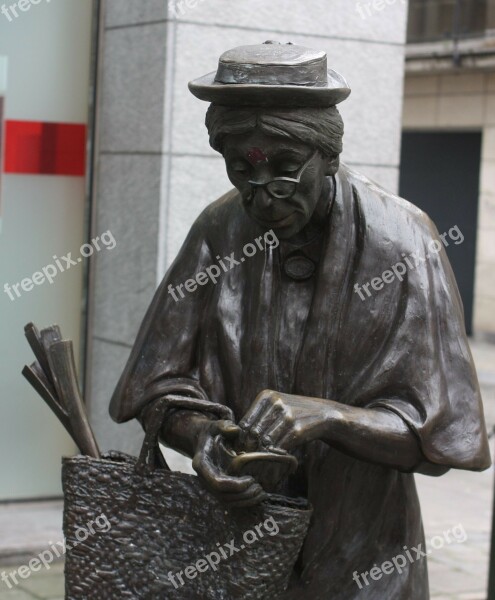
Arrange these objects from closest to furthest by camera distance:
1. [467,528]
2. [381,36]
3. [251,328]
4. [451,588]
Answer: [251,328], [451,588], [381,36], [467,528]

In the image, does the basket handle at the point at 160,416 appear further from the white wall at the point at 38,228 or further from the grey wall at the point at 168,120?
the white wall at the point at 38,228

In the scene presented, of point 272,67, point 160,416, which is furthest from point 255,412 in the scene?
point 272,67

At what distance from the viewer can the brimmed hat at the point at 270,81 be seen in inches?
102

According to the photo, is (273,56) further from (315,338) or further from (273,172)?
(315,338)

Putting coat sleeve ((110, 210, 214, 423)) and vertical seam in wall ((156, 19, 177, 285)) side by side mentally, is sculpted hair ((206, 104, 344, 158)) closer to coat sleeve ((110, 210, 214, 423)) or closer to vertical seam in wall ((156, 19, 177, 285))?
coat sleeve ((110, 210, 214, 423))

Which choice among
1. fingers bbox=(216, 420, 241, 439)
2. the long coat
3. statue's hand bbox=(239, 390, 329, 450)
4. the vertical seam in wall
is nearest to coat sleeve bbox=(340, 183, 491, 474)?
the long coat

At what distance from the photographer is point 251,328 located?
9.48 feet

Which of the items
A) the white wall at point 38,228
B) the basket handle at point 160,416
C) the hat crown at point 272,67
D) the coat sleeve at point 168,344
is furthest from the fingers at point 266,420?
the white wall at point 38,228

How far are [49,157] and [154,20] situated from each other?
3.70ft

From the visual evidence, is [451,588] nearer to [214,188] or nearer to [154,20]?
[214,188]

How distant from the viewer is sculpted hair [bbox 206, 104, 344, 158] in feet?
8.55

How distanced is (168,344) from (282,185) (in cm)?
51

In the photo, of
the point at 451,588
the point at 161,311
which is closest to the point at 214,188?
the point at 451,588

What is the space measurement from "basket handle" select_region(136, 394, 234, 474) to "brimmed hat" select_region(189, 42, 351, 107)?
61 cm
